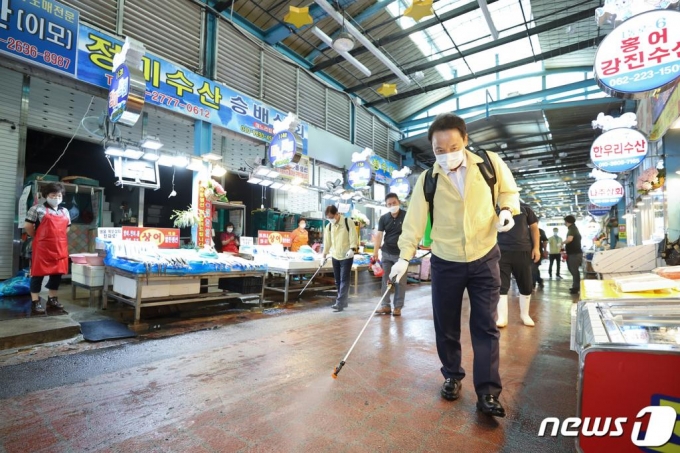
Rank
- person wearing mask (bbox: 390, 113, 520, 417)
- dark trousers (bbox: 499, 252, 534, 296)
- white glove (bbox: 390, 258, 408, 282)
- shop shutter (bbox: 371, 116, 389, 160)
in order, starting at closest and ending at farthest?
person wearing mask (bbox: 390, 113, 520, 417) < white glove (bbox: 390, 258, 408, 282) < dark trousers (bbox: 499, 252, 534, 296) < shop shutter (bbox: 371, 116, 389, 160)

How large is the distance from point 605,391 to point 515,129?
17733 millimetres

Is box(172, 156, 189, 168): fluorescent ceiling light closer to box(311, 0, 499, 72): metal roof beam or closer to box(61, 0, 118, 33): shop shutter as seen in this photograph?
box(61, 0, 118, 33): shop shutter

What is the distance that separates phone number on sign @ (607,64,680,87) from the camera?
14.2 feet

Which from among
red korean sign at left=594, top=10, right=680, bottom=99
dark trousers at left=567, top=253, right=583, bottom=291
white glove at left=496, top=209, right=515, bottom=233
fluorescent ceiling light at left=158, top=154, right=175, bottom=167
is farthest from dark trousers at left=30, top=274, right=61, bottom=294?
dark trousers at left=567, top=253, right=583, bottom=291

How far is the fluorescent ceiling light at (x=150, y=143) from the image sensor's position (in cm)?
727

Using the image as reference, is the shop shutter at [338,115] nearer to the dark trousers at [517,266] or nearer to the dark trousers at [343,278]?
the dark trousers at [343,278]

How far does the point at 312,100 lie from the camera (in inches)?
547

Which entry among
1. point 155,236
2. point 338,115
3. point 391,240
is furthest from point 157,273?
point 338,115

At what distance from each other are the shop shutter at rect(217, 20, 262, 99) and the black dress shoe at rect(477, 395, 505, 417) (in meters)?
10.7

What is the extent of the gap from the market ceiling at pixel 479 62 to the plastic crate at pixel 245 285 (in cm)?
826

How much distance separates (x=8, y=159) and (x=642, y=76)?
11404 millimetres

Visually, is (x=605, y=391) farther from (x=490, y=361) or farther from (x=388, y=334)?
(x=388, y=334)

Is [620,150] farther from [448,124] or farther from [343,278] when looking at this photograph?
[448,124]

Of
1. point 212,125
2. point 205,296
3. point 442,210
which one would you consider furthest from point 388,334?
point 212,125
